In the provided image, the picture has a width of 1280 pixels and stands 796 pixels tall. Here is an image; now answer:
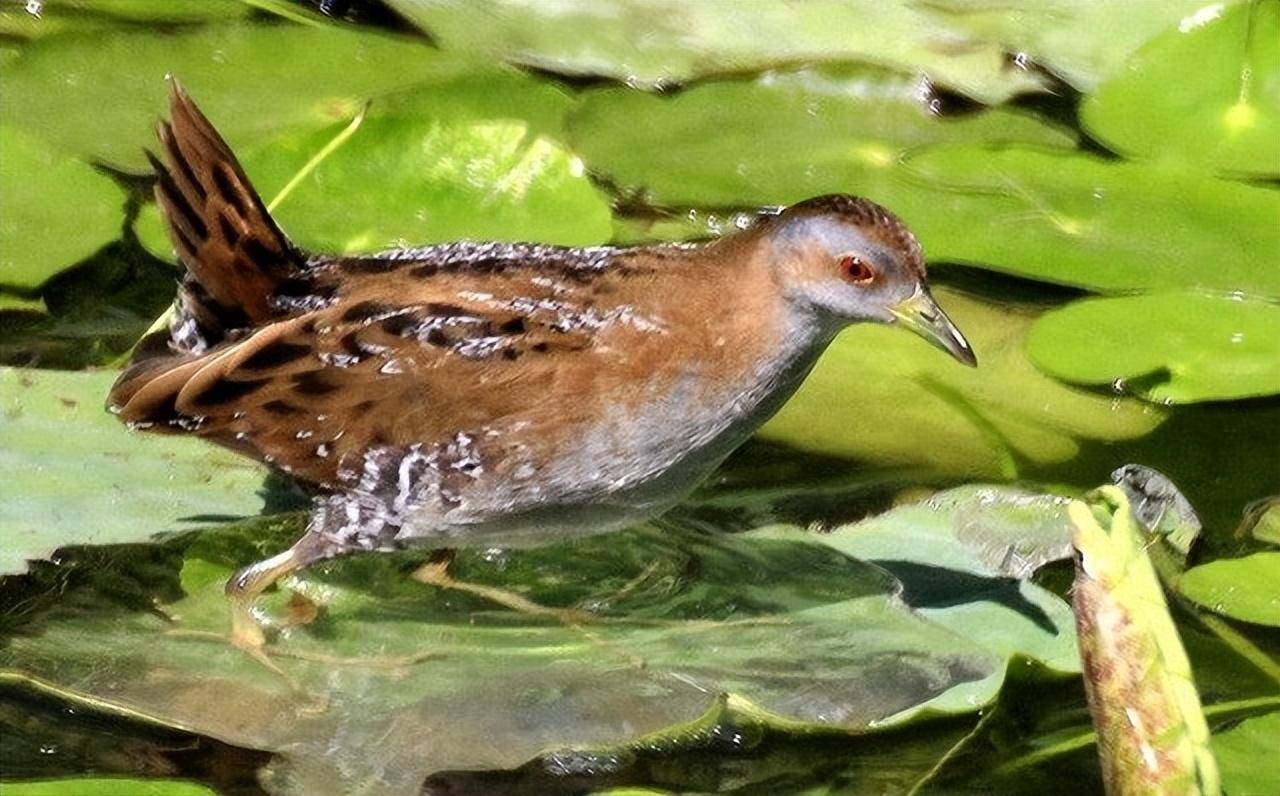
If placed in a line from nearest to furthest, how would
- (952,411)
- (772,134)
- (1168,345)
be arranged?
1. (1168,345)
2. (952,411)
3. (772,134)

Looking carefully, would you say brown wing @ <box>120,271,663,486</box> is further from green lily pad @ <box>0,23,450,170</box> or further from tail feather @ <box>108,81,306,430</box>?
green lily pad @ <box>0,23,450,170</box>

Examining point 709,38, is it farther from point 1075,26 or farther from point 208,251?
point 208,251

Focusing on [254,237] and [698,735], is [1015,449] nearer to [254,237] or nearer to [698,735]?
[698,735]

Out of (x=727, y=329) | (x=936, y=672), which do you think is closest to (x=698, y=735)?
(x=936, y=672)

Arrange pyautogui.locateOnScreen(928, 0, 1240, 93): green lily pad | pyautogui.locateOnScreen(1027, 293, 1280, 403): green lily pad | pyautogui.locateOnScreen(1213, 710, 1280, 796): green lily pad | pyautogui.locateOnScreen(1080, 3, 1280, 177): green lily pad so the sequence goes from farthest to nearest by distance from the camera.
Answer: pyautogui.locateOnScreen(928, 0, 1240, 93): green lily pad < pyautogui.locateOnScreen(1080, 3, 1280, 177): green lily pad < pyautogui.locateOnScreen(1027, 293, 1280, 403): green lily pad < pyautogui.locateOnScreen(1213, 710, 1280, 796): green lily pad

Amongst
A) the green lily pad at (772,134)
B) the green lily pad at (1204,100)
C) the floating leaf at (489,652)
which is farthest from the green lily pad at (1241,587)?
the green lily pad at (772,134)

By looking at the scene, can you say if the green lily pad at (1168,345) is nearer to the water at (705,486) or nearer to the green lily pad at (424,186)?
the water at (705,486)

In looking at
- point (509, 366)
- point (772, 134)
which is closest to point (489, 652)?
point (509, 366)

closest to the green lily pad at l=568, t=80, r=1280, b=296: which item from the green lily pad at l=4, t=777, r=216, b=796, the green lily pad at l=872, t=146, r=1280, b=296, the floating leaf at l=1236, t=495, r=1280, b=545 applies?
the green lily pad at l=872, t=146, r=1280, b=296
